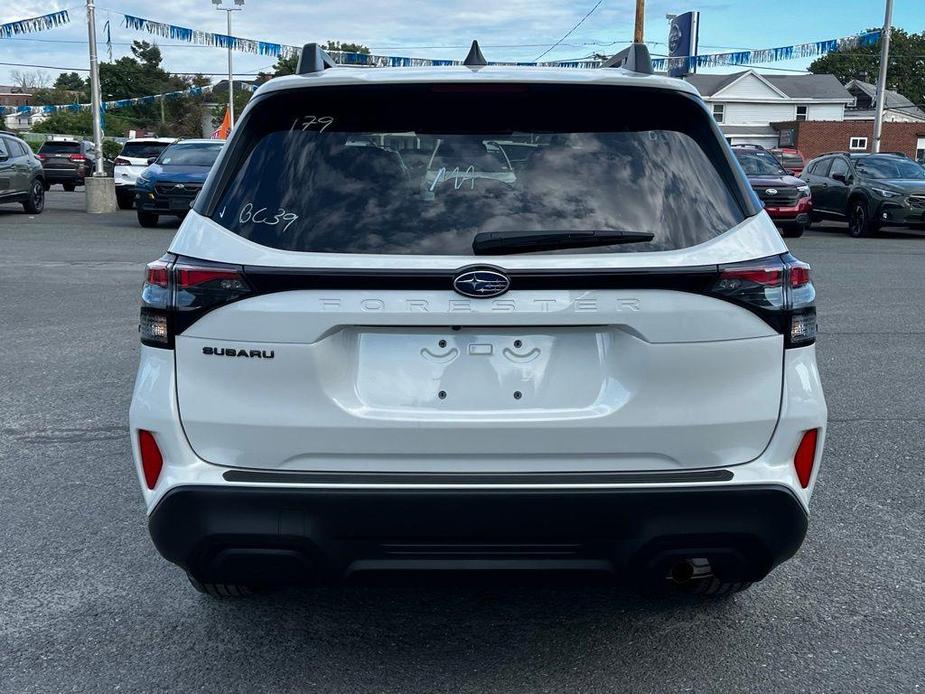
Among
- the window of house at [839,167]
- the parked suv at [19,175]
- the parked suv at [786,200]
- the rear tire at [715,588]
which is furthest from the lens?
the window of house at [839,167]

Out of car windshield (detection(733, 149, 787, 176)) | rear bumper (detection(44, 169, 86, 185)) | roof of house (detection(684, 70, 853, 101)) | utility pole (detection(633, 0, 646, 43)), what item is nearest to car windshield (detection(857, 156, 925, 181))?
car windshield (detection(733, 149, 787, 176))

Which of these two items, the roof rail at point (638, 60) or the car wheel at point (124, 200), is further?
the car wheel at point (124, 200)

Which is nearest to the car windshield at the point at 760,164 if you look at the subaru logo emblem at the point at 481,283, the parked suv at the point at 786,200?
the parked suv at the point at 786,200

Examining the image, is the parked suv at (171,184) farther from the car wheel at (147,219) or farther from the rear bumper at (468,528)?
the rear bumper at (468,528)

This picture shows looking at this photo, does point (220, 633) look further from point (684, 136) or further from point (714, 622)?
point (684, 136)

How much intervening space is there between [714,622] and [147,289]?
7.14 ft

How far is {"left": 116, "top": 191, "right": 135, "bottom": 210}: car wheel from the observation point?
2516 cm

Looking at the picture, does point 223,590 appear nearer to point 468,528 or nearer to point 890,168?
point 468,528

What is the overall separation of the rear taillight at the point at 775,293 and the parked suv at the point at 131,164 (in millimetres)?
23280

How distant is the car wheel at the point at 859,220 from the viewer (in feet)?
67.4

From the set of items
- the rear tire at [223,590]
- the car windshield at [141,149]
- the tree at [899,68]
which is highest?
the tree at [899,68]

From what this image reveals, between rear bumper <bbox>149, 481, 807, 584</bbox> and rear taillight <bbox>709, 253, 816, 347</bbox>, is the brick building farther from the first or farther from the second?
rear bumper <bbox>149, 481, 807, 584</bbox>

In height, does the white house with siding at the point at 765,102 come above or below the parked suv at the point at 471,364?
above

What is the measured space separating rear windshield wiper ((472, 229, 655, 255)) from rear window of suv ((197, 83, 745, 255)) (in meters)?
0.02
